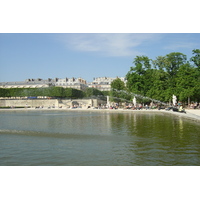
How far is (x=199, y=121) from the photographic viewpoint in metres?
20.0

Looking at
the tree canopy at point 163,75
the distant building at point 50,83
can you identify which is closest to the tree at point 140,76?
the tree canopy at point 163,75

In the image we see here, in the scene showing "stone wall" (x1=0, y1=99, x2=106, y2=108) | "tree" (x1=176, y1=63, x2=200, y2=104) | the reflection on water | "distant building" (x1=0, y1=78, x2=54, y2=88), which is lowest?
the reflection on water

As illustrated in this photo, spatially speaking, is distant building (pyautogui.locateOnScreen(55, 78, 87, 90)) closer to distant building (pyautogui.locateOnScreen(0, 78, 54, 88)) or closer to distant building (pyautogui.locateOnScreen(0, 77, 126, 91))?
distant building (pyautogui.locateOnScreen(0, 77, 126, 91))

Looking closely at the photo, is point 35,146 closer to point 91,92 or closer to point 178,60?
point 178,60

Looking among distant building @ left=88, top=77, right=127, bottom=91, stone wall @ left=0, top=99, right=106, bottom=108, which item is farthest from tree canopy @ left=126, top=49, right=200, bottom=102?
distant building @ left=88, top=77, right=127, bottom=91

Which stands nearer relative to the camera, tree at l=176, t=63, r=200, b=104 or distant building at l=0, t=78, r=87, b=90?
tree at l=176, t=63, r=200, b=104

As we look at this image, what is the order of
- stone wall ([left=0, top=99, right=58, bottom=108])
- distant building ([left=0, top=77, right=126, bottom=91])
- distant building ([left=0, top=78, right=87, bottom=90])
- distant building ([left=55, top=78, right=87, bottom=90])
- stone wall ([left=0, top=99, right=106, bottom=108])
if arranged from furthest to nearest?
distant building ([left=55, top=78, right=87, bottom=90])
distant building ([left=0, top=77, right=126, bottom=91])
distant building ([left=0, top=78, right=87, bottom=90])
stone wall ([left=0, top=99, right=58, bottom=108])
stone wall ([left=0, top=99, right=106, bottom=108])

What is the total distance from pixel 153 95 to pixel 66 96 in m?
38.3

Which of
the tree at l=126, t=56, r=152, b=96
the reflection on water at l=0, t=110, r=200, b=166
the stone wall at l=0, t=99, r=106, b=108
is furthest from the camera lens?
the stone wall at l=0, t=99, r=106, b=108

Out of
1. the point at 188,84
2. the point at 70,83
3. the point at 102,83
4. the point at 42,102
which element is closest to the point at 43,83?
the point at 70,83

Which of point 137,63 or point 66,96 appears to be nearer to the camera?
point 137,63
